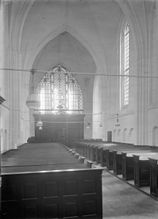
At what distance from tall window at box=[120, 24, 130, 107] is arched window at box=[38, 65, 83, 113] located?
28.1 ft

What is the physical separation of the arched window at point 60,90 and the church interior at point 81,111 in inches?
4.4

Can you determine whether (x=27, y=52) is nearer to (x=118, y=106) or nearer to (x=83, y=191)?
(x=118, y=106)

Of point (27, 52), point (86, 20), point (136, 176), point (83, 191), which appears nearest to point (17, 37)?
point (27, 52)

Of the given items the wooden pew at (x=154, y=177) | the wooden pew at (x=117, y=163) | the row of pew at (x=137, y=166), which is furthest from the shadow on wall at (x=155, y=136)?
the wooden pew at (x=154, y=177)

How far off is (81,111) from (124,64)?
9.43m

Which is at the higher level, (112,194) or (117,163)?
(117,163)

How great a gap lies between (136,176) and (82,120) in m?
16.8

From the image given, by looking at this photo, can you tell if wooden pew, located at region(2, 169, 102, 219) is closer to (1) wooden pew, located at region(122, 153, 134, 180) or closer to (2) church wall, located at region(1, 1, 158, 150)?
(1) wooden pew, located at region(122, 153, 134, 180)

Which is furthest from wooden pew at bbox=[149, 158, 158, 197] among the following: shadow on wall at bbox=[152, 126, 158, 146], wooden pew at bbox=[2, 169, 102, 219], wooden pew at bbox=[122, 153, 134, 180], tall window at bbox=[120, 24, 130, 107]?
tall window at bbox=[120, 24, 130, 107]

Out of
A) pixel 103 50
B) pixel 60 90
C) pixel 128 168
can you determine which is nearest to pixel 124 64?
pixel 103 50

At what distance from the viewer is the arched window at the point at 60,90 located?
25.1 meters

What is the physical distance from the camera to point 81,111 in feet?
82.7

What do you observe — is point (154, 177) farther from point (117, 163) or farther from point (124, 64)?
point (124, 64)

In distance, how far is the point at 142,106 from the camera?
13133mm
